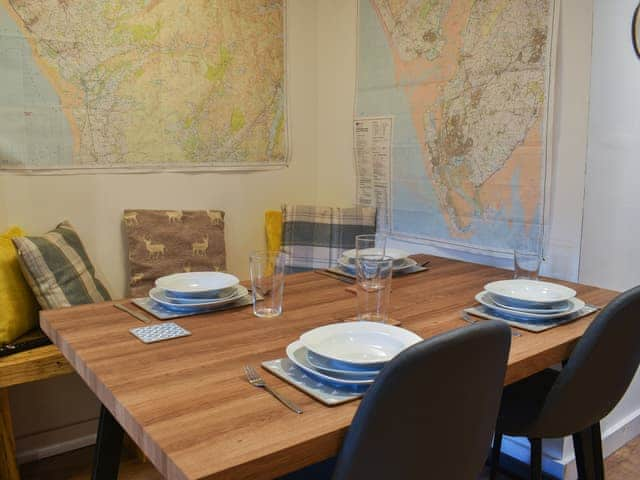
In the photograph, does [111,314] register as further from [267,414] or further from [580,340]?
[580,340]

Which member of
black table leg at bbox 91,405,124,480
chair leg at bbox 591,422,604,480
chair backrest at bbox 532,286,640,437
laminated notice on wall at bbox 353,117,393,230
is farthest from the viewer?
laminated notice on wall at bbox 353,117,393,230

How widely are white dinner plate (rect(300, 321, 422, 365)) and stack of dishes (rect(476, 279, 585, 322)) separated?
0.40m

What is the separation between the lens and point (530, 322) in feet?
4.66

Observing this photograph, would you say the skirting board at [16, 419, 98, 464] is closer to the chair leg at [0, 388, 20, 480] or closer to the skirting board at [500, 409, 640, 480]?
the chair leg at [0, 388, 20, 480]

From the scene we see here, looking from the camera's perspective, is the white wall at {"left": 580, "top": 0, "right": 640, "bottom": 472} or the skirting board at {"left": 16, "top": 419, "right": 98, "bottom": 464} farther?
the skirting board at {"left": 16, "top": 419, "right": 98, "bottom": 464}

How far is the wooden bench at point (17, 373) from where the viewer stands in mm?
1816

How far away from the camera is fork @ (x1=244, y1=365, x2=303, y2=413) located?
0.94 metres

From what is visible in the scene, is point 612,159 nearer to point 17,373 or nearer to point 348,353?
point 348,353

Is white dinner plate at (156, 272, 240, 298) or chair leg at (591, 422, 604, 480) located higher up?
white dinner plate at (156, 272, 240, 298)

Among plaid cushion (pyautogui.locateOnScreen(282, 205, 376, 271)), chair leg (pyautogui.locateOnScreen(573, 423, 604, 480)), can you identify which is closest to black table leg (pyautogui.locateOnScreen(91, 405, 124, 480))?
chair leg (pyautogui.locateOnScreen(573, 423, 604, 480))

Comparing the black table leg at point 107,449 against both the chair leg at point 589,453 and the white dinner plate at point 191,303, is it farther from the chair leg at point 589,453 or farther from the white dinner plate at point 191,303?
the chair leg at point 589,453

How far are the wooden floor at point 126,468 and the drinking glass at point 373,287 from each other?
1.04 m

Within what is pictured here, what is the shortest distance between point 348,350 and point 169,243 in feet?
5.02

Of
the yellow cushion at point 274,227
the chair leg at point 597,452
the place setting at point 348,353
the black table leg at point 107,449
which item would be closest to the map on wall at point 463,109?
the yellow cushion at point 274,227
